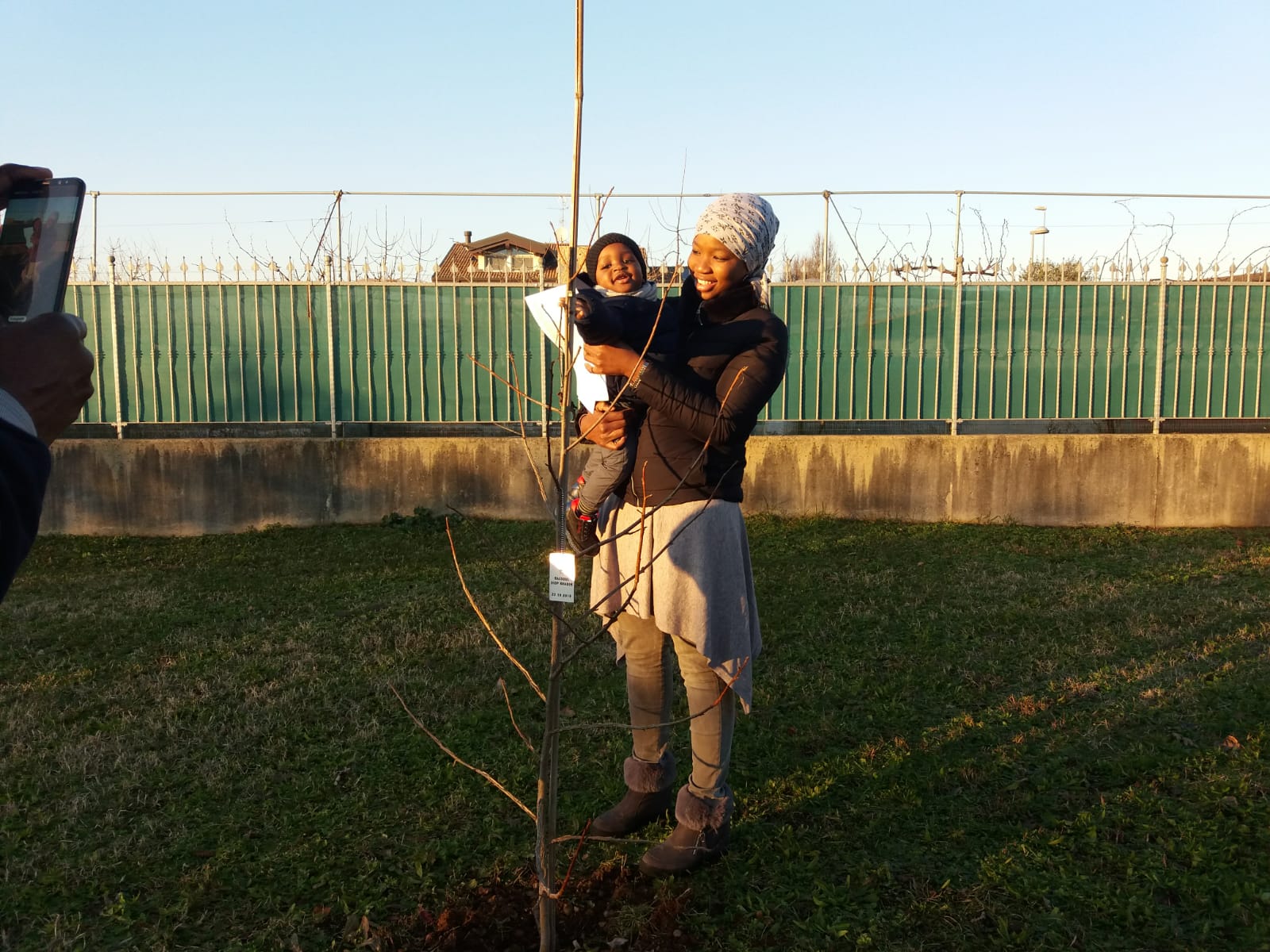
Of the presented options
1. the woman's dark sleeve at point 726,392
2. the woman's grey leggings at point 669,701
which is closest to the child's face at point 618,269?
the woman's dark sleeve at point 726,392

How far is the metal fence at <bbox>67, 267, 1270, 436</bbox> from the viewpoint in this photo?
847 cm

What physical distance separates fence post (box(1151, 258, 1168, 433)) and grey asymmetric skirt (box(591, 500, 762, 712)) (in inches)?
286

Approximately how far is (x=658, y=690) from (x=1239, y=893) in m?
1.66

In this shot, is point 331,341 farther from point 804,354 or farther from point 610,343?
point 610,343

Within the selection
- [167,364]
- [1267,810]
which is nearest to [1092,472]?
[1267,810]

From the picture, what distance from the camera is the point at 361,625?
5.45m

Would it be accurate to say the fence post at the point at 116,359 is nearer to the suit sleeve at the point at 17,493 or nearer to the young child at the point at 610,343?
the young child at the point at 610,343

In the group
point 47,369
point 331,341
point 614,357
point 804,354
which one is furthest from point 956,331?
point 47,369

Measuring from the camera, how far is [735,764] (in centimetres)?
358

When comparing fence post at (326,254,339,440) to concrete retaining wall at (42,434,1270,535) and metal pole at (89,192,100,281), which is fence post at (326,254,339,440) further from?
metal pole at (89,192,100,281)

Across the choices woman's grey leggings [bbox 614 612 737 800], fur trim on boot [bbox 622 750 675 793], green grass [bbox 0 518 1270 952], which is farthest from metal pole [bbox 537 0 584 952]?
fur trim on boot [bbox 622 750 675 793]

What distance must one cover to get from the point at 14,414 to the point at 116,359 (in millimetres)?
8141

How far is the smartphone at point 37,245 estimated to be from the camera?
56.5 inches

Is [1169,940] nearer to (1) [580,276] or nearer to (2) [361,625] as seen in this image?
(1) [580,276]
